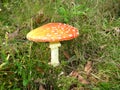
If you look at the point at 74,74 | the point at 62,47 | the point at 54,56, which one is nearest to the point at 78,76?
the point at 74,74

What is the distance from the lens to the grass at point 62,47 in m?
3.14

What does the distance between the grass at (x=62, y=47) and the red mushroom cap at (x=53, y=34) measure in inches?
9.7

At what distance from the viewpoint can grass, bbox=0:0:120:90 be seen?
3.14 m

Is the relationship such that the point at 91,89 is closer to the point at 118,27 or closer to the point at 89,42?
the point at 89,42

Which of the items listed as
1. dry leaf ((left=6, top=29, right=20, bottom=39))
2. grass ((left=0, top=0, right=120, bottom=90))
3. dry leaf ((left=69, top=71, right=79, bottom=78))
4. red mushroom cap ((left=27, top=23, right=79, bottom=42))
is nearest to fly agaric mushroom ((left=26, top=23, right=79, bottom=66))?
red mushroom cap ((left=27, top=23, right=79, bottom=42))

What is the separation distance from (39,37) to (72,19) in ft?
3.32

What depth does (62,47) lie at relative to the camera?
3.72 metres

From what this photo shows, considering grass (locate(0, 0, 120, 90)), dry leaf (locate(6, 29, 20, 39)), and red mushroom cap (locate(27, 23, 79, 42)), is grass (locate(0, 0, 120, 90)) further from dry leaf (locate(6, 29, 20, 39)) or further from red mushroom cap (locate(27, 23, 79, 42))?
red mushroom cap (locate(27, 23, 79, 42))

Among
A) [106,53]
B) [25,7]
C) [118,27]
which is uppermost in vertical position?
[25,7]

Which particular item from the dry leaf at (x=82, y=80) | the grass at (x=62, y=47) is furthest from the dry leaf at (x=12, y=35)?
the dry leaf at (x=82, y=80)

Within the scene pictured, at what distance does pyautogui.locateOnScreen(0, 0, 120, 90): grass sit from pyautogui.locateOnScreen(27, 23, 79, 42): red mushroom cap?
0.25 metres

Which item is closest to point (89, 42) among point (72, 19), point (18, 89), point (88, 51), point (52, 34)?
point (88, 51)

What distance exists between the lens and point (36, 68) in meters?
3.26

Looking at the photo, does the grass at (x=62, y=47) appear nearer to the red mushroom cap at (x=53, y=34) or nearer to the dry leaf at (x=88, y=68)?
the dry leaf at (x=88, y=68)
